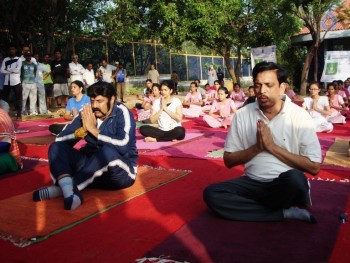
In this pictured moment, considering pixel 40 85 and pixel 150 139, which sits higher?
pixel 40 85

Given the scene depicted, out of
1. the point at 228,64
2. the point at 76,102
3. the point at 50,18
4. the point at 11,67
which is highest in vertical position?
the point at 50,18

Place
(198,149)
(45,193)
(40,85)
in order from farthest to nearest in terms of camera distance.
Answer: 1. (40,85)
2. (198,149)
3. (45,193)

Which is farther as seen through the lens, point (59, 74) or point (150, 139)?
point (59, 74)

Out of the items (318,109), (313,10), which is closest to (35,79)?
(318,109)

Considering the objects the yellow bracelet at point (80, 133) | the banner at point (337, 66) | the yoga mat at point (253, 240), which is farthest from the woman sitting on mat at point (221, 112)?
the banner at point (337, 66)

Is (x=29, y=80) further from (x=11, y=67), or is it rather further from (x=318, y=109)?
(x=318, y=109)

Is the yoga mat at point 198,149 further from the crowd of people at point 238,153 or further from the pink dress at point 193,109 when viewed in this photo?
the pink dress at point 193,109

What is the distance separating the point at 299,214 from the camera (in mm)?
2758

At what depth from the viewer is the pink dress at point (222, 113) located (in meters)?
8.16

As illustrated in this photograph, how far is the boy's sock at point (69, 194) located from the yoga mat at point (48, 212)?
0.15 feet

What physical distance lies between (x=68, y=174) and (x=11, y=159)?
5.05ft

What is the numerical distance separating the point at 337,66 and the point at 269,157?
13.5 metres

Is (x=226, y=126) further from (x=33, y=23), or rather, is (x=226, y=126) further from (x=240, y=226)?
(x=33, y=23)

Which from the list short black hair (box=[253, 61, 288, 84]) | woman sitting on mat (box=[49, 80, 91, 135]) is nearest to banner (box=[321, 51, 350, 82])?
woman sitting on mat (box=[49, 80, 91, 135])
